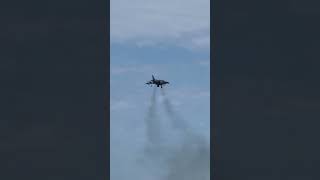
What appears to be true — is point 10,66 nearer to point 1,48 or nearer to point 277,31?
point 1,48

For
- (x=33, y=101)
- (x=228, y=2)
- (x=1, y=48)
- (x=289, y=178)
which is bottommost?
(x=289, y=178)

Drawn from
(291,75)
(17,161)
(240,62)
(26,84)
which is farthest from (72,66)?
(291,75)

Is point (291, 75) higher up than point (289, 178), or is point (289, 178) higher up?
point (291, 75)

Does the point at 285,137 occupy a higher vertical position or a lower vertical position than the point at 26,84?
lower

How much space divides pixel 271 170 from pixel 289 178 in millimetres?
2509

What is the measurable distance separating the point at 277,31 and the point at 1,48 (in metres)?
34.0

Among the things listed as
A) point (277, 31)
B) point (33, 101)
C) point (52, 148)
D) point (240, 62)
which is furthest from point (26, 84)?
point (277, 31)

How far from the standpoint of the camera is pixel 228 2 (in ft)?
282

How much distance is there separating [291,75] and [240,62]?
658 cm

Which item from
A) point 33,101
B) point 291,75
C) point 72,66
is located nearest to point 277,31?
point 291,75

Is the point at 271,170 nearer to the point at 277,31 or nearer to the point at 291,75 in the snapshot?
the point at 291,75

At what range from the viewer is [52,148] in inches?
3376

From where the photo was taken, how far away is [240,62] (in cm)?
8581

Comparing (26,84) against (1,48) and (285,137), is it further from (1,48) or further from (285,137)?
(285,137)
